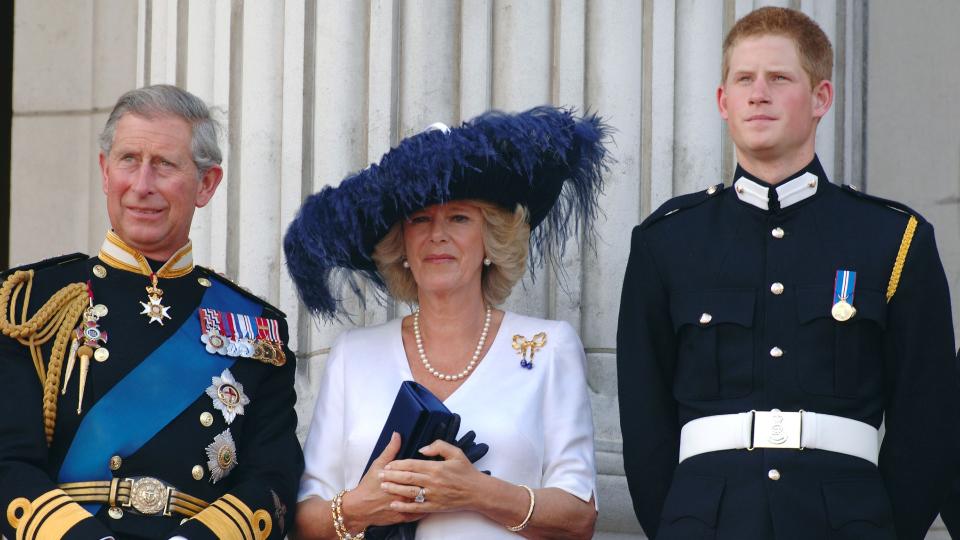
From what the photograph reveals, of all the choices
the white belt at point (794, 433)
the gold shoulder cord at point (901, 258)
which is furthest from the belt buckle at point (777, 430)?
the gold shoulder cord at point (901, 258)

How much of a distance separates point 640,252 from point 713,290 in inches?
10.3

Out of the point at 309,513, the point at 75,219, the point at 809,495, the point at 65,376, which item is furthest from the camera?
the point at 75,219

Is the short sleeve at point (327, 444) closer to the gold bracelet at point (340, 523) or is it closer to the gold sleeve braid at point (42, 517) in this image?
the gold bracelet at point (340, 523)

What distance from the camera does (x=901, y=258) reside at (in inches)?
164

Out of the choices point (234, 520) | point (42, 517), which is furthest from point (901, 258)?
point (42, 517)

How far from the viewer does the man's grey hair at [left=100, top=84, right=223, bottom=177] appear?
4.56 m

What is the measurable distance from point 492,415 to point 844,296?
1016 mm

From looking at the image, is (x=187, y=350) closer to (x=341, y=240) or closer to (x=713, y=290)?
(x=341, y=240)

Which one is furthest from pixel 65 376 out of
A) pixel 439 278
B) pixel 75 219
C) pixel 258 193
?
pixel 75 219

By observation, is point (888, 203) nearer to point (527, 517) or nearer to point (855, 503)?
point (855, 503)

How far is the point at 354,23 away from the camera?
5.49m

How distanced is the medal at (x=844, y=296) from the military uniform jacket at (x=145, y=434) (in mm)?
1440

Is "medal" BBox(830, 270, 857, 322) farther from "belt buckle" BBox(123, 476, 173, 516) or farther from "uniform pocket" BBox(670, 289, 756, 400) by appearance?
"belt buckle" BBox(123, 476, 173, 516)

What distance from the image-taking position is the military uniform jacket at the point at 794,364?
13.3 ft
